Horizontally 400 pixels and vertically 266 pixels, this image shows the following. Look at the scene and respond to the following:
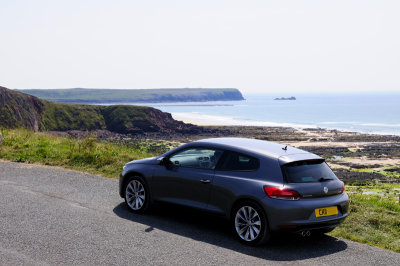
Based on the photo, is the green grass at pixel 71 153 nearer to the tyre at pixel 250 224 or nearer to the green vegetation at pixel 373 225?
the tyre at pixel 250 224

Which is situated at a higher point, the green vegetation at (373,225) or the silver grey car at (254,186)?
the silver grey car at (254,186)

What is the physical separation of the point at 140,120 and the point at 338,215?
97397mm

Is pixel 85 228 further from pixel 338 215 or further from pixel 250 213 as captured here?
pixel 338 215

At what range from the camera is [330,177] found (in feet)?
24.1

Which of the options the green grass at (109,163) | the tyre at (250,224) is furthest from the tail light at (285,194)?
the green grass at (109,163)

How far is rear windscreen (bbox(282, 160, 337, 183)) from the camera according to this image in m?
7.02

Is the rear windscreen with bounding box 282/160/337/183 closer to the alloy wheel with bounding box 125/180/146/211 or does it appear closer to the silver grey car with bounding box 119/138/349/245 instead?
the silver grey car with bounding box 119/138/349/245

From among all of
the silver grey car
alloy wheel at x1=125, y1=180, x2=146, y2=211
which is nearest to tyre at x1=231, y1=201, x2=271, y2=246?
the silver grey car

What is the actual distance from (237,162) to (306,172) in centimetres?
113

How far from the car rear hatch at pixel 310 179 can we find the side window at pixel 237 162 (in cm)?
51

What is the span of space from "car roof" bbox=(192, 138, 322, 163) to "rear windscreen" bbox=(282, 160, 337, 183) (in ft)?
0.31

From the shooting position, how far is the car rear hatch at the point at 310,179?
6.90 m

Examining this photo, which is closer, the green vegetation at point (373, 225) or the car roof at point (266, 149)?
the car roof at point (266, 149)

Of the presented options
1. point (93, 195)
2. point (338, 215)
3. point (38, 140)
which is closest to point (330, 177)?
point (338, 215)
